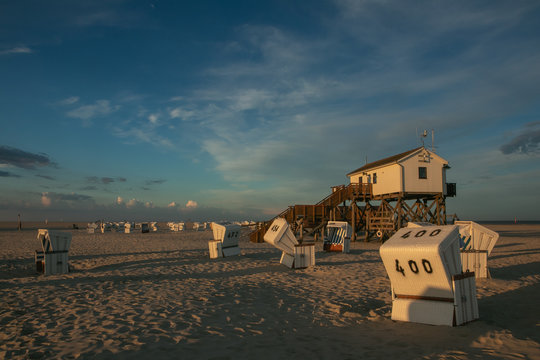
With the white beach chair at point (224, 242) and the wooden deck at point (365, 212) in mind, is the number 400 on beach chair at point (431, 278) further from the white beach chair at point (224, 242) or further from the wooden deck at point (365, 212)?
the wooden deck at point (365, 212)

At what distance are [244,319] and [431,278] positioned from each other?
3.79 meters

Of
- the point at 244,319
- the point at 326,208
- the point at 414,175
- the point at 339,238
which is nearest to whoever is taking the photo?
the point at 244,319

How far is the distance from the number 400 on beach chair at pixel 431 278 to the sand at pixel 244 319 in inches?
11.2

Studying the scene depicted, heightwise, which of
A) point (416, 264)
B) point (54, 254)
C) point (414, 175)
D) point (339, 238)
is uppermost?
point (414, 175)

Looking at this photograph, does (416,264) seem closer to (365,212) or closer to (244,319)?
(244,319)

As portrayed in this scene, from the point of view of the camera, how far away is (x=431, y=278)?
21.2 feet

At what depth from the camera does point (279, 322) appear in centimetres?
692

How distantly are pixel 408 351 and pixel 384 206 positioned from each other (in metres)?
25.4

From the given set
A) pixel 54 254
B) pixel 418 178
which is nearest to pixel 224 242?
pixel 54 254

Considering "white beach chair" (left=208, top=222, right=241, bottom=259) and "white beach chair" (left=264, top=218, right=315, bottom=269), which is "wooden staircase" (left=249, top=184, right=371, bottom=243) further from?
"white beach chair" (left=264, top=218, right=315, bottom=269)

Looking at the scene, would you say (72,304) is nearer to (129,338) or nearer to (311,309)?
(129,338)

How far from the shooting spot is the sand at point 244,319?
534 centimetres

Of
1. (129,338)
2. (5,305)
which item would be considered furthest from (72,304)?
(129,338)

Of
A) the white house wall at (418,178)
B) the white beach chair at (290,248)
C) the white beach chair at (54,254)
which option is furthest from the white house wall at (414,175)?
the white beach chair at (54,254)
